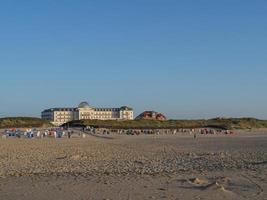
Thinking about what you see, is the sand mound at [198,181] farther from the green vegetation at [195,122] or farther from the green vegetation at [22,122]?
the green vegetation at [22,122]

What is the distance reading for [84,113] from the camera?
538ft

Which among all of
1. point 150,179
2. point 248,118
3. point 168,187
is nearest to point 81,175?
point 150,179

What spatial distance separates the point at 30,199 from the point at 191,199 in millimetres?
3199

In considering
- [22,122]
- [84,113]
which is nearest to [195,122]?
[22,122]

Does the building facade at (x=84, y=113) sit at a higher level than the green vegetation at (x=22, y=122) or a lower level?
higher

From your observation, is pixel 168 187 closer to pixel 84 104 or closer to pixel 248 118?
pixel 248 118

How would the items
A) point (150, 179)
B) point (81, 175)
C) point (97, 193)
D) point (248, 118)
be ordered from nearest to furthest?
point (97, 193) → point (150, 179) → point (81, 175) → point (248, 118)

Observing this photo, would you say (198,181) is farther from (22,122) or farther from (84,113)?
(84,113)

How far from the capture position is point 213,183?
1153 centimetres

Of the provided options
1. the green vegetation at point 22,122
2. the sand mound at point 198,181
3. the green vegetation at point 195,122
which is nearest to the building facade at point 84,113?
the green vegetation at point 22,122

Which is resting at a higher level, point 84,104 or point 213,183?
point 84,104

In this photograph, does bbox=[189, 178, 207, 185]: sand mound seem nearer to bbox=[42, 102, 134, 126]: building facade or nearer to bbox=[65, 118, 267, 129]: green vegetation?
bbox=[65, 118, 267, 129]: green vegetation

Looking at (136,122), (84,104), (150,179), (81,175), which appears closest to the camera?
(150,179)

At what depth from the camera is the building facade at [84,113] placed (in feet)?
536
